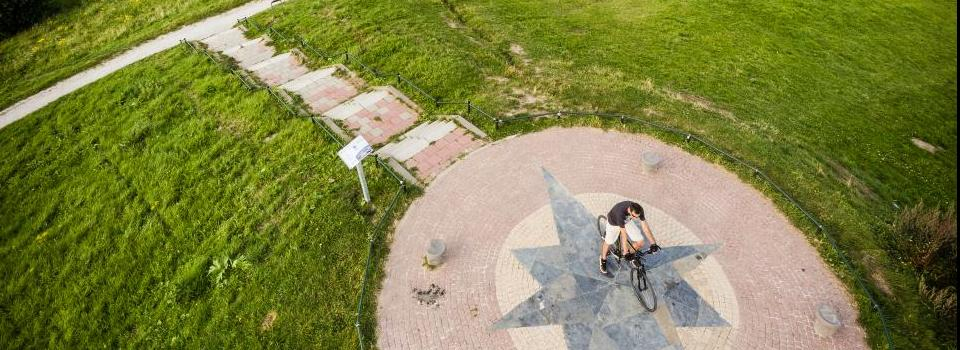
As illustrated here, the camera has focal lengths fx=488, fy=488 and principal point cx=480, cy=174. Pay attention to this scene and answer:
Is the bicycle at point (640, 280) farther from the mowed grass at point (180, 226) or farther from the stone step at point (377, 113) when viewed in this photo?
the stone step at point (377, 113)

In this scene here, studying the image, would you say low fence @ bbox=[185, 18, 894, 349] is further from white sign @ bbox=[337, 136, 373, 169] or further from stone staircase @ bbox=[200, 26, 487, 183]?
white sign @ bbox=[337, 136, 373, 169]

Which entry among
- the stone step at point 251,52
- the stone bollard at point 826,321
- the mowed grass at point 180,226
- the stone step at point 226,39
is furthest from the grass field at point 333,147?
the stone step at point 226,39

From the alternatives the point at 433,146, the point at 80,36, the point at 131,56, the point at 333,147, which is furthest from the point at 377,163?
the point at 80,36

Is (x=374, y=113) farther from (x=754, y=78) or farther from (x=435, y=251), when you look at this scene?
(x=754, y=78)

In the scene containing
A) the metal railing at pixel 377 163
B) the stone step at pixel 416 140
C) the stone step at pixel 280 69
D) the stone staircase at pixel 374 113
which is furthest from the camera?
the stone step at pixel 280 69

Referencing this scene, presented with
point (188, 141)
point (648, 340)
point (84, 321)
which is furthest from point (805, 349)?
point (188, 141)

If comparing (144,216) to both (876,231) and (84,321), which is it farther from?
Result: (876,231)
